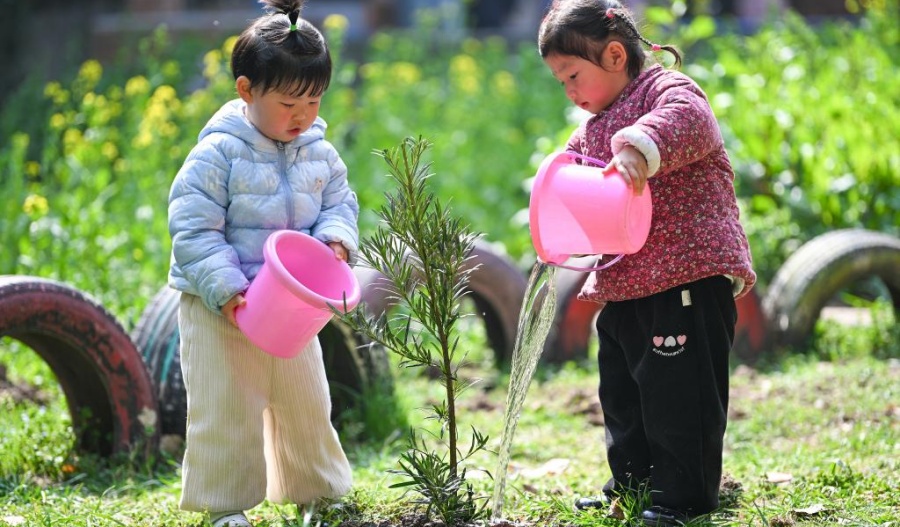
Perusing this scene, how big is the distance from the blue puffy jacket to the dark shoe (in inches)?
39.8

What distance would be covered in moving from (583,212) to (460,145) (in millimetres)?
5659

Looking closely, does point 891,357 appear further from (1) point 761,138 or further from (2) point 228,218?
(2) point 228,218

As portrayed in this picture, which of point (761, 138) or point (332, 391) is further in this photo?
point (761, 138)

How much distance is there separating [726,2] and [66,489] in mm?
13409

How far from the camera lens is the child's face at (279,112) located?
292 centimetres

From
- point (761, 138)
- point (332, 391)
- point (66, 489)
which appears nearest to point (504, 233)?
point (761, 138)

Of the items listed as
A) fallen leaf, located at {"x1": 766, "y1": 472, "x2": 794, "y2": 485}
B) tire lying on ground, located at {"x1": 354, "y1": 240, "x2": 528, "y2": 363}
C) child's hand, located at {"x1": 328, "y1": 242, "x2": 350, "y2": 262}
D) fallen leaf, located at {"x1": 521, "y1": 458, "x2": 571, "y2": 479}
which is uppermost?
child's hand, located at {"x1": 328, "y1": 242, "x2": 350, "y2": 262}

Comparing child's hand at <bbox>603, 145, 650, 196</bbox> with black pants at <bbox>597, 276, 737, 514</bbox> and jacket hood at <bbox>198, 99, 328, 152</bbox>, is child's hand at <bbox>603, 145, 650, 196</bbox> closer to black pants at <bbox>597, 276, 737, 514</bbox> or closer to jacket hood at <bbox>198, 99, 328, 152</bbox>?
black pants at <bbox>597, 276, 737, 514</bbox>

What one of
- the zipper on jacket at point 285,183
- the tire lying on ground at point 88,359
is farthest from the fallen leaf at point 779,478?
the tire lying on ground at point 88,359

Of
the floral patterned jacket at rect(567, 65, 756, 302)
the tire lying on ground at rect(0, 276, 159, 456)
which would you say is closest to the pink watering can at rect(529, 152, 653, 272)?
the floral patterned jacket at rect(567, 65, 756, 302)

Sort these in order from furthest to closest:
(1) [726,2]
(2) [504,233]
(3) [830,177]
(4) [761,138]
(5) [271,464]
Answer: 1. (1) [726,2]
2. (2) [504,233]
3. (4) [761,138]
4. (3) [830,177]
5. (5) [271,464]

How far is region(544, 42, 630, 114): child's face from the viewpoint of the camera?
2.99 meters

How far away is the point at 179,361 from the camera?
13.6 ft

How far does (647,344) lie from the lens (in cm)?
304
